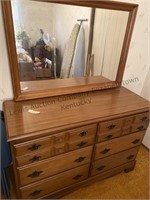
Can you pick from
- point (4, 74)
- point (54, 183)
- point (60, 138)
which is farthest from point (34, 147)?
point (4, 74)

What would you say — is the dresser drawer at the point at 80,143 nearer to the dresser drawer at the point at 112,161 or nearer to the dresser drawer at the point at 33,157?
the dresser drawer at the point at 33,157

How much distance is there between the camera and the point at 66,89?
4.33ft

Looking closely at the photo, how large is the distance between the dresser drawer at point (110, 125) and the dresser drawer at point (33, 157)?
15.2 inches

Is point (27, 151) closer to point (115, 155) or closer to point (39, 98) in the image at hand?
point (39, 98)

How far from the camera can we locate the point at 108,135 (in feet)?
4.08

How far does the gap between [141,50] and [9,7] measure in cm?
125

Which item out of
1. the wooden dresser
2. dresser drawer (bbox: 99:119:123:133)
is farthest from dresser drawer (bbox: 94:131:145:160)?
dresser drawer (bbox: 99:119:123:133)

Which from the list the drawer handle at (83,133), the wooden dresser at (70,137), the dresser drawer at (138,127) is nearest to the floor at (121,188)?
the wooden dresser at (70,137)

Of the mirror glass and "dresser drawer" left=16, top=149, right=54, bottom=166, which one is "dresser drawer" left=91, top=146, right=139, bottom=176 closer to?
"dresser drawer" left=16, top=149, right=54, bottom=166

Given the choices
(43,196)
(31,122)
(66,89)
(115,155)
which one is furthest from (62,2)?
→ (43,196)

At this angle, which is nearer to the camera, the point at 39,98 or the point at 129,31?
the point at 39,98

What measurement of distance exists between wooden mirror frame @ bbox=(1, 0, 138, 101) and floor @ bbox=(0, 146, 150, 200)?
90 cm

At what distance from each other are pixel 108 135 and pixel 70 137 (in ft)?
1.10

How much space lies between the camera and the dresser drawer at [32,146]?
93 centimetres
